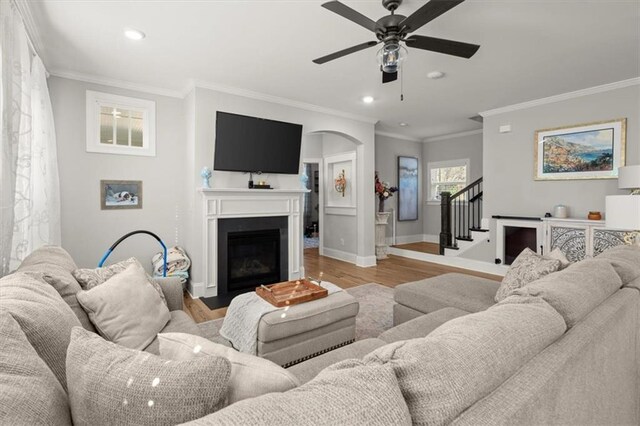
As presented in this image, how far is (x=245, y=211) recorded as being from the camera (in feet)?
14.1

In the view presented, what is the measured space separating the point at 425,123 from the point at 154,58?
477 centimetres

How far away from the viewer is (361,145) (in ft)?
18.9

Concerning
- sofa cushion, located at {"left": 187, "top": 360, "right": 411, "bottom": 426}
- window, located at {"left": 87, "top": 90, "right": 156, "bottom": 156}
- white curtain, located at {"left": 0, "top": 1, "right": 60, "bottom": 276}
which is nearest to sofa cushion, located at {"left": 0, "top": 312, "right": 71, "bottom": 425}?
sofa cushion, located at {"left": 187, "top": 360, "right": 411, "bottom": 426}

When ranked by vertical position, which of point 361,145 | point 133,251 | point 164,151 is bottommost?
point 133,251

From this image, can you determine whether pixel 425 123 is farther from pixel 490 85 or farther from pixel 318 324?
pixel 318 324

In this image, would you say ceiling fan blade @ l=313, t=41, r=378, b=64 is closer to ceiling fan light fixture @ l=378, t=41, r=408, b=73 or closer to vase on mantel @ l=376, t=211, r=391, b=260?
ceiling fan light fixture @ l=378, t=41, r=408, b=73

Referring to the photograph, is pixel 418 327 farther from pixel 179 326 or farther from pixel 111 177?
pixel 111 177

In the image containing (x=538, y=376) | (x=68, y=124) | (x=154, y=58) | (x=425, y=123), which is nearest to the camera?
(x=538, y=376)

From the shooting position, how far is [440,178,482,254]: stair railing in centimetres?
602

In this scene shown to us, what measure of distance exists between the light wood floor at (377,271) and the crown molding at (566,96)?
261 centimetres

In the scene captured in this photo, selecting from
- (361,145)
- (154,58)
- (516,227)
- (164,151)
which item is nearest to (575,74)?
(516,227)

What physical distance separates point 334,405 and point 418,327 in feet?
4.86

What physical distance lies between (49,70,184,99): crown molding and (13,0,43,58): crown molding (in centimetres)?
52

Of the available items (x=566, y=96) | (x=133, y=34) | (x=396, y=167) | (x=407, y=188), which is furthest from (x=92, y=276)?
(x=407, y=188)
